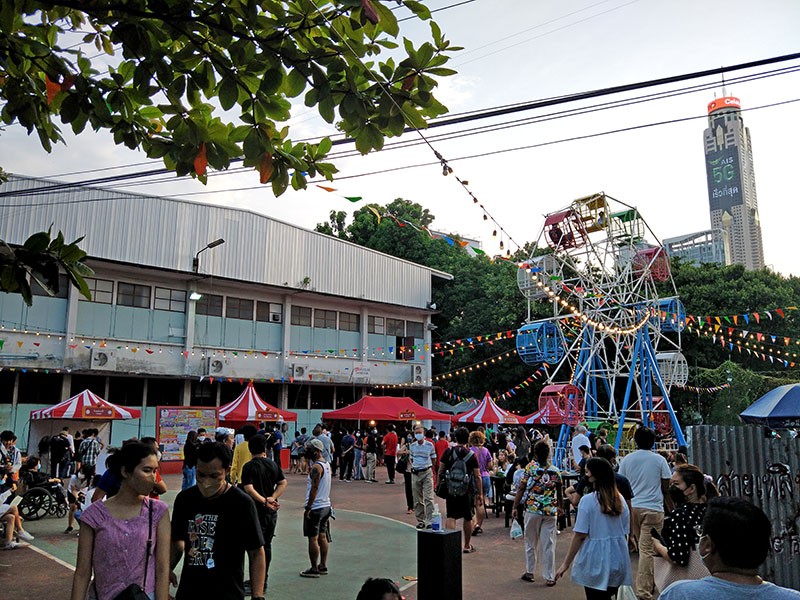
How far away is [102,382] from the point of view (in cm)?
2361

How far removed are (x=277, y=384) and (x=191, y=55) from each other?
2515 cm

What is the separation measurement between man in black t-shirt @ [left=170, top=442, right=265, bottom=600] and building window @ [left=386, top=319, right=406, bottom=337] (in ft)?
92.1

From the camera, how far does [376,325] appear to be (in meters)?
31.8

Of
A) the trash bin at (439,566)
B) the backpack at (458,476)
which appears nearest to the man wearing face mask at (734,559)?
the trash bin at (439,566)

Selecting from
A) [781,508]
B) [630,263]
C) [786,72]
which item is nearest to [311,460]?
[781,508]

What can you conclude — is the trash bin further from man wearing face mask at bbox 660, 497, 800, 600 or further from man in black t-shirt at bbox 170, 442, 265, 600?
man wearing face mask at bbox 660, 497, 800, 600

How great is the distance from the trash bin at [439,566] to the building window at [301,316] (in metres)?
23.5

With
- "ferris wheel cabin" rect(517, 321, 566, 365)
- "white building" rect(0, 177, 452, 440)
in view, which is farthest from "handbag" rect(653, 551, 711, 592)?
"white building" rect(0, 177, 452, 440)

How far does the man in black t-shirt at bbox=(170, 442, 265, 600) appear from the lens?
377 cm

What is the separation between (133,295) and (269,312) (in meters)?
5.79

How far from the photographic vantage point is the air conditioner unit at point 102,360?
2239 centimetres

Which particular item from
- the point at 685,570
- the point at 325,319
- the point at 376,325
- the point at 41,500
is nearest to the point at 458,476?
the point at 685,570

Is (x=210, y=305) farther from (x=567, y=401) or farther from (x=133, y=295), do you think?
(x=567, y=401)

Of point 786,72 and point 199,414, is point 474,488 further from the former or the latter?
point 199,414
